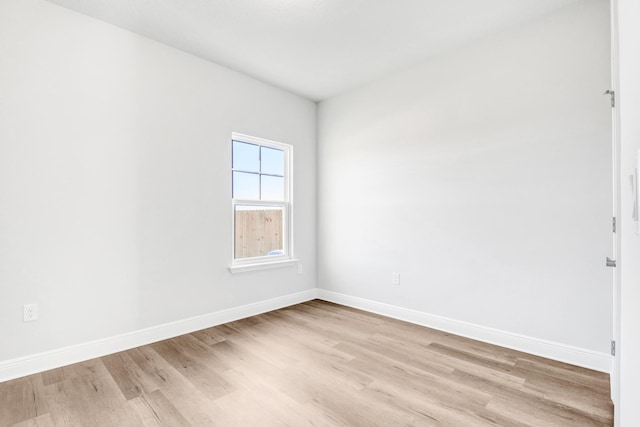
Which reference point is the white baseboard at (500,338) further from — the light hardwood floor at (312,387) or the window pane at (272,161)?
the window pane at (272,161)

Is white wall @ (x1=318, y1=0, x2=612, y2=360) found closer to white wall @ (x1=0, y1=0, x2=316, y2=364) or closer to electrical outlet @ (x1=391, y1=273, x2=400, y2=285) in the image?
electrical outlet @ (x1=391, y1=273, x2=400, y2=285)

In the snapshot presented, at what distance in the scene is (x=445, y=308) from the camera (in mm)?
3014

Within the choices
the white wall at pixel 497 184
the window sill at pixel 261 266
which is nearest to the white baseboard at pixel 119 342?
the window sill at pixel 261 266

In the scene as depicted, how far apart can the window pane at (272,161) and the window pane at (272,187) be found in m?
0.08

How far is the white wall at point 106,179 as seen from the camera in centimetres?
218

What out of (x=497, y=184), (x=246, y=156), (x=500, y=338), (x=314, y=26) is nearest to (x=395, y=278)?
(x=500, y=338)

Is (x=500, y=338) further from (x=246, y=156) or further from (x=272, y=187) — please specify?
(x=246, y=156)

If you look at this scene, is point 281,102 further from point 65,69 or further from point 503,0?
point 503,0

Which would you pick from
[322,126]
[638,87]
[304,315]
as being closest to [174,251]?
[304,315]

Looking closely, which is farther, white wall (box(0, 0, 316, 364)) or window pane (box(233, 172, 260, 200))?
window pane (box(233, 172, 260, 200))

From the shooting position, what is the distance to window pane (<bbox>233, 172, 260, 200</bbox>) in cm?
345

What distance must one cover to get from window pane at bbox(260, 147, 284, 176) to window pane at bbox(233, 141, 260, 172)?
0.27ft

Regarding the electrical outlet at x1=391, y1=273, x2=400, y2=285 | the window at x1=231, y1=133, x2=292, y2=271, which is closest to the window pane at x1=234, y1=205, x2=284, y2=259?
the window at x1=231, y1=133, x2=292, y2=271

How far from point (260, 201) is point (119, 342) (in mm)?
1907
